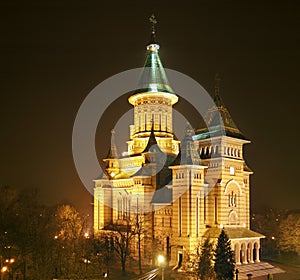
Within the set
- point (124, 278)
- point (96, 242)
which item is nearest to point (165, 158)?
point (96, 242)

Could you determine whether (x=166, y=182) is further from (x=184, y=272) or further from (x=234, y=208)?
(x=184, y=272)

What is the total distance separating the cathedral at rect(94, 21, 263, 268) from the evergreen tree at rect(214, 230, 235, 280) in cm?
349

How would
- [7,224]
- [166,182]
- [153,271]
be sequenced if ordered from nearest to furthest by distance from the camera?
[7,224], [153,271], [166,182]

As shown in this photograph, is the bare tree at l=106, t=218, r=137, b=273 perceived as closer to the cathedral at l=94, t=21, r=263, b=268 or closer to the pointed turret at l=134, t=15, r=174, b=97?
the cathedral at l=94, t=21, r=263, b=268

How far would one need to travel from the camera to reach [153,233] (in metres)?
46.9

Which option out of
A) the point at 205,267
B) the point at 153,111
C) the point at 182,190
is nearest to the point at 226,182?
the point at 182,190

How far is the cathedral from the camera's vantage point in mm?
43094

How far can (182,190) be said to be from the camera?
43.2 metres

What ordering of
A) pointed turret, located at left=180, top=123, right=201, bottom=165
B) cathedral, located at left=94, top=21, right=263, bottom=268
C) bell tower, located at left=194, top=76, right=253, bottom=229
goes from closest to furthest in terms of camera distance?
cathedral, located at left=94, top=21, right=263, bottom=268, pointed turret, located at left=180, top=123, right=201, bottom=165, bell tower, located at left=194, top=76, right=253, bottom=229

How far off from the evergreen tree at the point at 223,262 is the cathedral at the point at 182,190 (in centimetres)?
349

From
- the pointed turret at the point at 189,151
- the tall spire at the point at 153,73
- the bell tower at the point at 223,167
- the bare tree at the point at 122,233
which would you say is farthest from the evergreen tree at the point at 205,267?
the tall spire at the point at 153,73

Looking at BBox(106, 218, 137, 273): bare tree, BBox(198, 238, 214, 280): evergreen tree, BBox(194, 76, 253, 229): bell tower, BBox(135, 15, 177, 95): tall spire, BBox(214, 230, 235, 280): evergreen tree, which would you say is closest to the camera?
BBox(198, 238, 214, 280): evergreen tree

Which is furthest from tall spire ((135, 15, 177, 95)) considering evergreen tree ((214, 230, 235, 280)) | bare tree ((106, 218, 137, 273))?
evergreen tree ((214, 230, 235, 280))

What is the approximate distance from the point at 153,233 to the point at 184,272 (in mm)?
A: 7658
